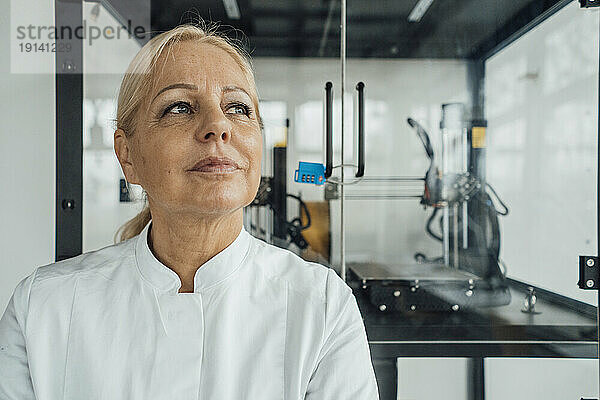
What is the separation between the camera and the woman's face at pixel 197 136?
1176mm

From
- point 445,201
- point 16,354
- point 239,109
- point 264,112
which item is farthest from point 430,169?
point 16,354

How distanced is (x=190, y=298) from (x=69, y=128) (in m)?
0.68

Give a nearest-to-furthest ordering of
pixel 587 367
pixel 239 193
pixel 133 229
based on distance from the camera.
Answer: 1. pixel 239 193
2. pixel 133 229
3. pixel 587 367

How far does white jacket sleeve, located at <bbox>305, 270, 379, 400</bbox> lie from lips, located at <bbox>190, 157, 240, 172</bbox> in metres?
0.33

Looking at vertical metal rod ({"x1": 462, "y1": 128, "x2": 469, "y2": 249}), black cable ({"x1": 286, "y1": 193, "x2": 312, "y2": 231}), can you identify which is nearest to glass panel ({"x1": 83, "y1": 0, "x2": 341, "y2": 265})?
black cable ({"x1": 286, "y1": 193, "x2": 312, "y2": 231})

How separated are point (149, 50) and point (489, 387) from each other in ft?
4.12

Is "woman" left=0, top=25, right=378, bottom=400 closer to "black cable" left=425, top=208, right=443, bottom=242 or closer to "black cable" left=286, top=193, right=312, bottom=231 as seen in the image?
"black cable" left=286, top=193, right=312, bottom=231

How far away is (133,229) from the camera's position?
4.97ft

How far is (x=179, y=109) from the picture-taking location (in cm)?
124

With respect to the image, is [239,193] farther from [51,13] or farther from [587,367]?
[587,367]

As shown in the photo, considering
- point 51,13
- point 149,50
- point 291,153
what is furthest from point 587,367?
point 51,13

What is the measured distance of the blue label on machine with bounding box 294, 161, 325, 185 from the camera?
5.37 feet

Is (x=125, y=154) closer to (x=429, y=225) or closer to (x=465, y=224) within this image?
(x=429, y=225)

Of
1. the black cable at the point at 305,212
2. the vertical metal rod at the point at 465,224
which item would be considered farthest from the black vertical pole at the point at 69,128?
the vertical metal rod at the point at 465,224
